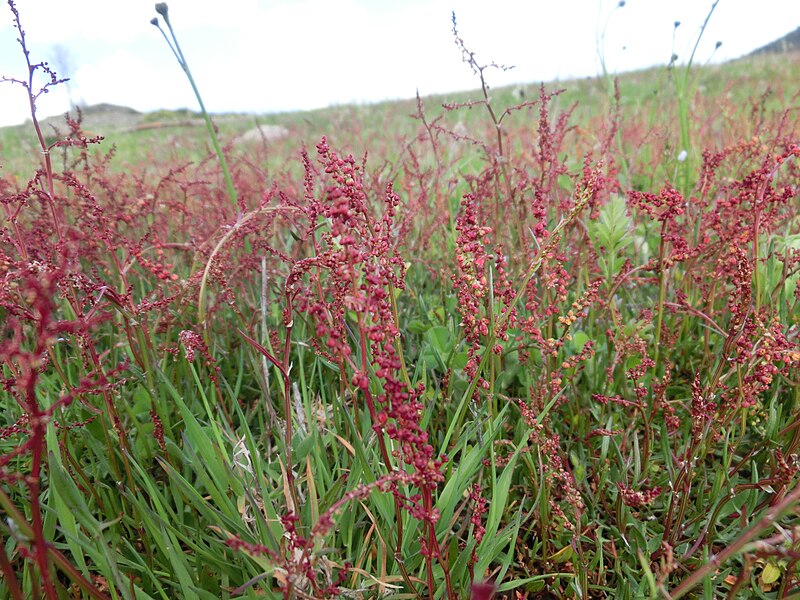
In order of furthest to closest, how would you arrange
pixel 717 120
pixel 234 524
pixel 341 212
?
pixel 717 120 < pixel 234 524 < pixel 341 212

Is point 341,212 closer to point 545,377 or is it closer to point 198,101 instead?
point 545,377

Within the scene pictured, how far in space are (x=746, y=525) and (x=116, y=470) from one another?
1610 mm

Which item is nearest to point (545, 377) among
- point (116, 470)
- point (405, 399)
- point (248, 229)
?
point (405, 399)

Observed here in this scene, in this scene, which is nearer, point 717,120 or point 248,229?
point 248,229

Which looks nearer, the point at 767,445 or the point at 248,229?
the point at 767,445

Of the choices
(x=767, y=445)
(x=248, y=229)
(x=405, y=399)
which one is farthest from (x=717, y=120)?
(x=405, y=399)

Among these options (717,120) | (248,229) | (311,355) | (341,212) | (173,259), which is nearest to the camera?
(341,212)


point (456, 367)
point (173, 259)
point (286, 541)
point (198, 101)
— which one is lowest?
point (286, 541)

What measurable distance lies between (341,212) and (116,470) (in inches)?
45.2

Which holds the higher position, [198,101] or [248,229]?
[198,101]

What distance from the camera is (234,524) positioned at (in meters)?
1.20

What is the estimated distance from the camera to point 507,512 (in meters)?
1.42

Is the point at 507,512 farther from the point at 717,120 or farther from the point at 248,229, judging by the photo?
the point at 717,120

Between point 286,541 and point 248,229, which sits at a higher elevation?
point 248,229
